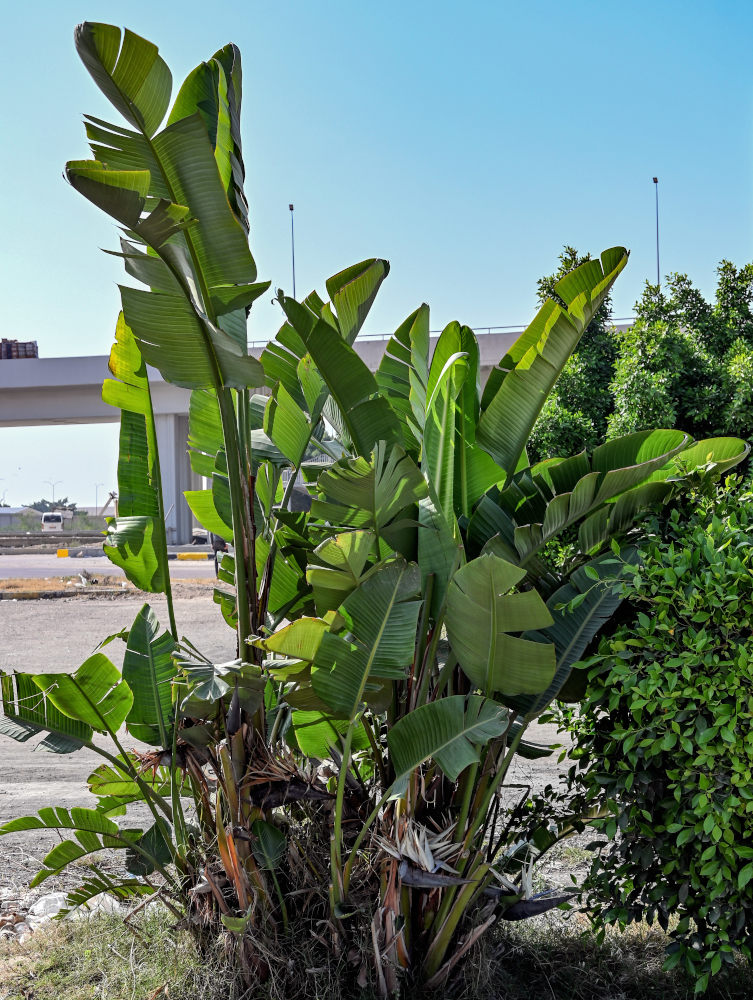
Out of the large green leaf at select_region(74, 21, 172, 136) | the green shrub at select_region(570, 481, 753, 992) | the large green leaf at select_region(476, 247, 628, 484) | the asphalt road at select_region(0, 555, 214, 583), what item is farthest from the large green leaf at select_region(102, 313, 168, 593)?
the asphalt road at select_region(0, 555, 214, 583)

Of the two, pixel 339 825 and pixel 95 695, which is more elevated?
pixel 95 695

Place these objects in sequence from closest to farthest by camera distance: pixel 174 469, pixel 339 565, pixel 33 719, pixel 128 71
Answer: pixel 128 71 → pixel 339 565 → pixel 33 719 → pixel 174 469

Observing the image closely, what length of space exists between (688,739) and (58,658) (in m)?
9.83

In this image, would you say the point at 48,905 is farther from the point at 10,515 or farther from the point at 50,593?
the point at 10,515

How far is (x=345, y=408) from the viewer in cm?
288

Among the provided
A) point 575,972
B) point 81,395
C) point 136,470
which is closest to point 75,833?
point 136,470

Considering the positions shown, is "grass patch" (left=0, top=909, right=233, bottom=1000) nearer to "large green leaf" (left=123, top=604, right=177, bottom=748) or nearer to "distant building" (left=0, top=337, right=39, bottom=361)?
"large green leaf" (left=123, top=604, right=177, bottom=748)

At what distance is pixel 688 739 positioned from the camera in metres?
2.67

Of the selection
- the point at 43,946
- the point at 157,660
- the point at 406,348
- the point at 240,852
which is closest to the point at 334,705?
the point at 240,852

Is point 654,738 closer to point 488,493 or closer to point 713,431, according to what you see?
point 488,493

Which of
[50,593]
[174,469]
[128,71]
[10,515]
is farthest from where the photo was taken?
[10,515]

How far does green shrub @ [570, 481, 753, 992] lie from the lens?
2660mm

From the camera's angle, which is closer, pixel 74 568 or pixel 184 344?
pixel 184 344

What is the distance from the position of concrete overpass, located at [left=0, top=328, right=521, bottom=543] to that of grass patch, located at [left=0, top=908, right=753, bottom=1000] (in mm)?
24225
